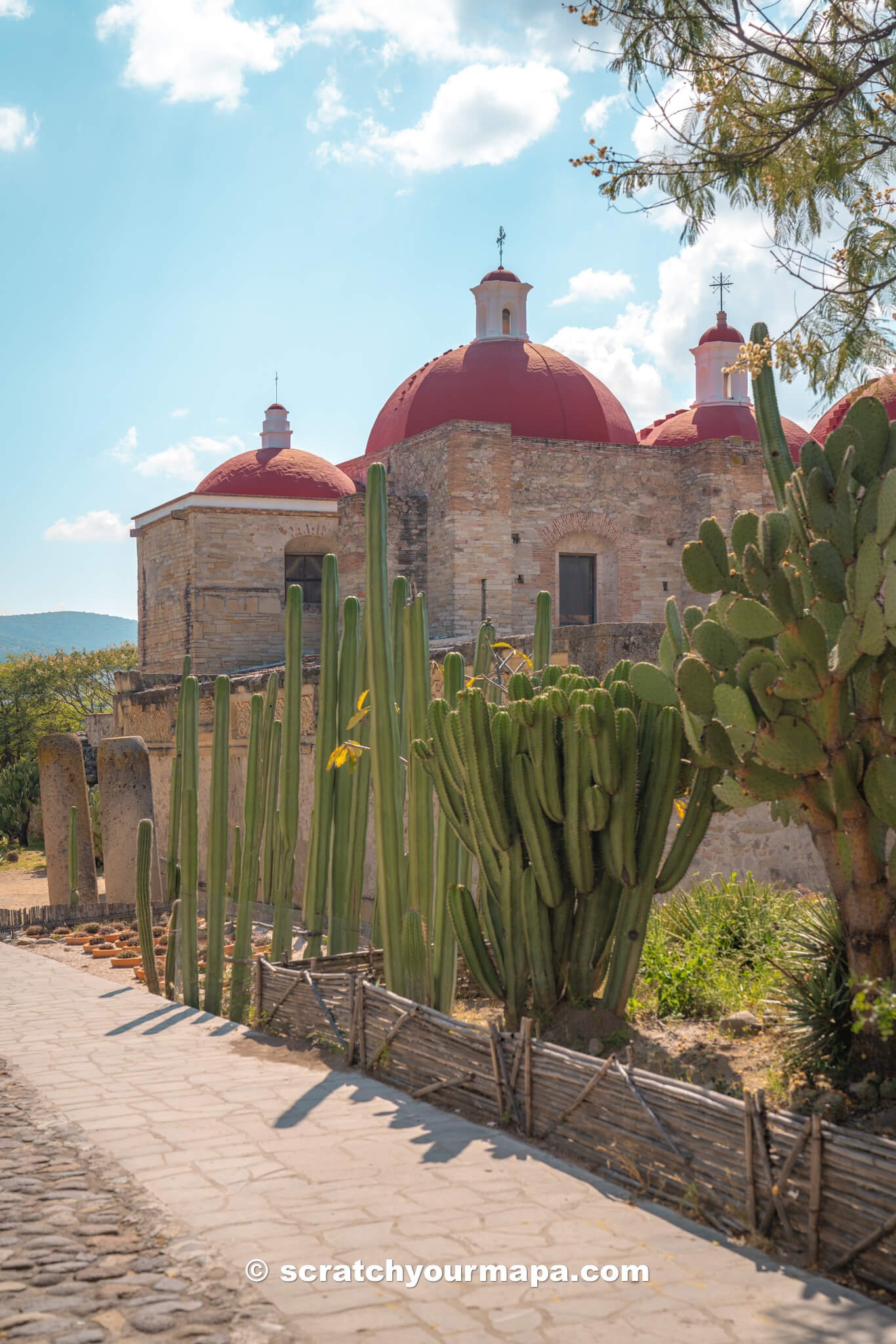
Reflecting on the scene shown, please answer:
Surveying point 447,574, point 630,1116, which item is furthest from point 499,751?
point 447,574

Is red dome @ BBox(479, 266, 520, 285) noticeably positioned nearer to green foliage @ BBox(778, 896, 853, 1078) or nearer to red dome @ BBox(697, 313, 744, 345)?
red dome @ BBox(697, 313, 744, 345)

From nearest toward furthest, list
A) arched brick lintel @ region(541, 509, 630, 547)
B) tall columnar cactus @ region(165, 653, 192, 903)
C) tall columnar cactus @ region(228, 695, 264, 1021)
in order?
tall columnar cactus @ region(228, 695, 264, 1021), tall columnar cactus @ region(165, 653, 192, 903), arched brick lintel @ region(541, 509, 630, 547)

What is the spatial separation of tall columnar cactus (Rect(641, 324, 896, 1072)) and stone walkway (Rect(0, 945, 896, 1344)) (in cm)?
130

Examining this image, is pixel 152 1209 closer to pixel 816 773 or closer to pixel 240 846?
pixel 816 773

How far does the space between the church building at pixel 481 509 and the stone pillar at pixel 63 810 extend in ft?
23.2

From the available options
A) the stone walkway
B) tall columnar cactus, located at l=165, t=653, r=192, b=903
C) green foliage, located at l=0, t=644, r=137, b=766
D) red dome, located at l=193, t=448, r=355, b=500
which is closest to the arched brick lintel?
red dome, located at l=193, t=448, r=355, b=500

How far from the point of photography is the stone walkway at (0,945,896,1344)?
9.57ft

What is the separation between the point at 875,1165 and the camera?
3.25 metres

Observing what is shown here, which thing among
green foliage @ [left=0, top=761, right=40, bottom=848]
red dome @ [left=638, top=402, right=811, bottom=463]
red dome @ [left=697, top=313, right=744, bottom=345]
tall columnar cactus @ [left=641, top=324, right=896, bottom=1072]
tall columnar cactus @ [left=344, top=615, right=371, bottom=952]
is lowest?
green foliage @ [left=0, top=761, right=40, bottom=848]

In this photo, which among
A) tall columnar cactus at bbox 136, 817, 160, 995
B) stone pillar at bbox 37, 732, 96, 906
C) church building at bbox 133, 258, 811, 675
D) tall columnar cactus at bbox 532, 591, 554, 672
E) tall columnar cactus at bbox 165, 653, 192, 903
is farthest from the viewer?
church building at bbox 133, 258, 811, 675

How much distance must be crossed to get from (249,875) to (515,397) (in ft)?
46.7

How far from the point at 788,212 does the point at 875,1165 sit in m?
4.33

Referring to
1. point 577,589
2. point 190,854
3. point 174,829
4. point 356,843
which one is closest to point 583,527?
point 577,589

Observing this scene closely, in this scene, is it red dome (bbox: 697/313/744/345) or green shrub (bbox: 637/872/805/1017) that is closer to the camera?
green shrub (bbox: 637/872/805/1017)
